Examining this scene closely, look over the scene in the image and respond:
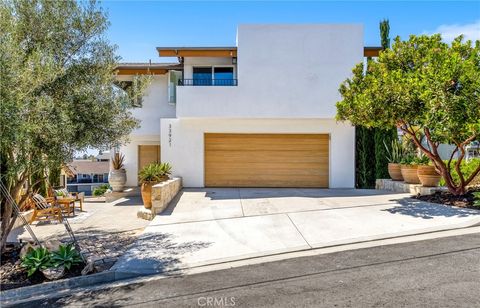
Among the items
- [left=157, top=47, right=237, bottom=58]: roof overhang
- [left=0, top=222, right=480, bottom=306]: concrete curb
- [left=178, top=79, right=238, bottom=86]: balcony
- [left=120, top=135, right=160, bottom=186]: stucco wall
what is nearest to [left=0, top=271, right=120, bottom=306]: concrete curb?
[left=0, top=222, right=480, bottom=306]: concrete curb

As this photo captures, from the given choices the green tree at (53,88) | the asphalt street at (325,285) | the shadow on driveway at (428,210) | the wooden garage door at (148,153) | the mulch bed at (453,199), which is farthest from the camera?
the wooden garage door at (148,153)

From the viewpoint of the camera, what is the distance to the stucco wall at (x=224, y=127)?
50.4 ft

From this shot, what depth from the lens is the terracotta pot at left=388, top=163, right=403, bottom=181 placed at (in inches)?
577

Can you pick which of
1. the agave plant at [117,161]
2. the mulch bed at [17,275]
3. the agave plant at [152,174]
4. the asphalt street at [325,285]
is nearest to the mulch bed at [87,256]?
the mulch bed at [17,275]

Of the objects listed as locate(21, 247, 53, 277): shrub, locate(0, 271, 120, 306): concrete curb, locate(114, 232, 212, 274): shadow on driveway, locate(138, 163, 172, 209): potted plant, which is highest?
locate(138, 163, 172, 209): potted plant

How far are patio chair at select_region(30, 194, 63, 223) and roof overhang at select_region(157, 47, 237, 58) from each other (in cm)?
775

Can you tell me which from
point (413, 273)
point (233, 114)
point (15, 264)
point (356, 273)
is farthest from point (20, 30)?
point (233, 114)

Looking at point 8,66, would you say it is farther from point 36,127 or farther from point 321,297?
point 321,297

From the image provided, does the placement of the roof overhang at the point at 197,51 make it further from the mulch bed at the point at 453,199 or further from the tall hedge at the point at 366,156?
the mulch bed at the point at 453,199

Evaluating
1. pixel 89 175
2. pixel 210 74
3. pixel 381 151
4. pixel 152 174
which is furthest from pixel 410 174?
pixel 89 175

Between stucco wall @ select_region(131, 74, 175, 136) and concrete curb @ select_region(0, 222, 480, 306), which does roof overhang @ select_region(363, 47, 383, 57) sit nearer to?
stucco wall @ select_region(131, 74, 175, 136)

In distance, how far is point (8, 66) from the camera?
5172 millimetres

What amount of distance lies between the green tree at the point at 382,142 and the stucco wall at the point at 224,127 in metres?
1.12

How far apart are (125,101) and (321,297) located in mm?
5436
